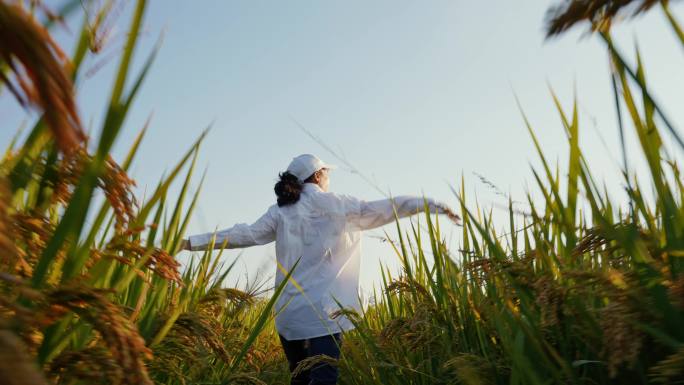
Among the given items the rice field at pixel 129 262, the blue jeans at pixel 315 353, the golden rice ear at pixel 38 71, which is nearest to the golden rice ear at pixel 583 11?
the rice field at pixel 129 262

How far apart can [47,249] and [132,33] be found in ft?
1.21

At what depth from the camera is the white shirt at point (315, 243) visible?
496cm

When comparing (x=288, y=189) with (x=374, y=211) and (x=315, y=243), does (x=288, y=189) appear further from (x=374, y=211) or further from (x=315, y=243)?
(x=374, y=211)

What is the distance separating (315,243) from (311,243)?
33mm

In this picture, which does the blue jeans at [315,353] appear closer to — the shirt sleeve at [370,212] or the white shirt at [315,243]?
the white shirt at [315,243]

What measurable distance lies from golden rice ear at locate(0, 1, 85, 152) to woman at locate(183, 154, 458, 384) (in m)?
4.32

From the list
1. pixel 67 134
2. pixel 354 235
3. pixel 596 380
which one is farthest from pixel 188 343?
pixel 354 235

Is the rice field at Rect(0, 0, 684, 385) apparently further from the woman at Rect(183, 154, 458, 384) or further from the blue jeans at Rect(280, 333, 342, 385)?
the woman at Rect(183, 154, 458, 384)

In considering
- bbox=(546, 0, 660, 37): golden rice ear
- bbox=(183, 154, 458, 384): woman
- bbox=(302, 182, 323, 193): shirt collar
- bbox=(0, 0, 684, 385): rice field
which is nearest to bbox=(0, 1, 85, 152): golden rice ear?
bbox=(0, 0, 684, 385): rice field

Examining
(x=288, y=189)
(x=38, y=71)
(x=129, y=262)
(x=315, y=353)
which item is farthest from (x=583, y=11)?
(x=288, y=189)

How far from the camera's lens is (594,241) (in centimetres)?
151

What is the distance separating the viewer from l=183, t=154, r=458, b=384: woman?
4902 mm

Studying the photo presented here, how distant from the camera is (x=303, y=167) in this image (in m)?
5.55

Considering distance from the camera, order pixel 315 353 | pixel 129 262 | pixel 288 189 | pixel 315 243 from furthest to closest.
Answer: pixel 288 189 < pixel 315 243 < pixel 315 353 < pixel 129 262
